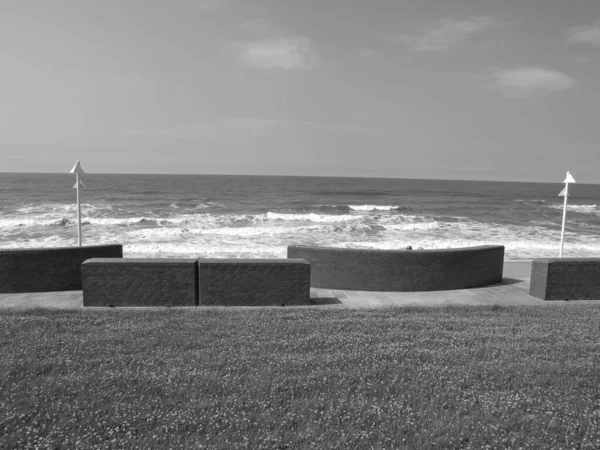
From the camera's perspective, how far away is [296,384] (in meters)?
3.99

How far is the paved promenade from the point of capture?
7.75 meters

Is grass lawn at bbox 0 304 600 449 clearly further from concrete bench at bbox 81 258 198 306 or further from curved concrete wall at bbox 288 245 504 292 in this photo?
curved concrete wall at bbox 288 245 504 292

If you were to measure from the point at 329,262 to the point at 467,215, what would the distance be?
3005cm

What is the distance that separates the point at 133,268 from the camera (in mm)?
7379

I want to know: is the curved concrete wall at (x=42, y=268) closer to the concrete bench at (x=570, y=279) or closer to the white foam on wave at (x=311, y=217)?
the concrete bench at (x=570, y=279)

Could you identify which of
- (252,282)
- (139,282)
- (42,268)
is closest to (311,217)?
(42,268)

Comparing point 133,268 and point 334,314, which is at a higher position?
point 133,268

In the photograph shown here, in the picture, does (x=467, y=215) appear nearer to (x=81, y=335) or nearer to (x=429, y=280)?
(x=429, y=280)

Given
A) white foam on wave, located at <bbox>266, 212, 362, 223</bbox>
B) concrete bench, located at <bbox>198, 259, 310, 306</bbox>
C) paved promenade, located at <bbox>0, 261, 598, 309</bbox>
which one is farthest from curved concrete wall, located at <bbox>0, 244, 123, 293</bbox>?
white foam on wave, located at <bbox>266, 212, 362, 223</bbox>

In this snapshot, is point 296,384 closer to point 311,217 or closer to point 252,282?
point 252,282

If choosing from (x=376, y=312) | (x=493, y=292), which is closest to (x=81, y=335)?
(x=376, y=312)

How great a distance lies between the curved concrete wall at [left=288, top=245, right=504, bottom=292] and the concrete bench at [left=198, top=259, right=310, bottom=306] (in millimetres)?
1585

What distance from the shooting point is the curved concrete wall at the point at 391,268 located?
351 inches

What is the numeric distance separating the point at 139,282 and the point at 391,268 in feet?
17.2
